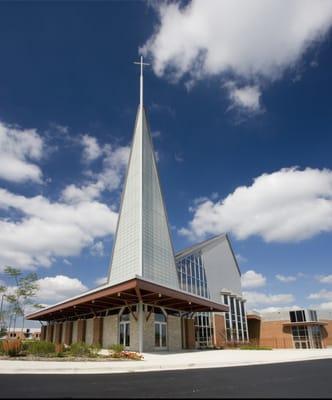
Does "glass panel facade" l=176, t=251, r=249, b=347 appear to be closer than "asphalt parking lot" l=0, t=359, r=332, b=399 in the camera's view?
No

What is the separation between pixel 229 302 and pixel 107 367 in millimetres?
32138

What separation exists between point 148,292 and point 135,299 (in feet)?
8.45

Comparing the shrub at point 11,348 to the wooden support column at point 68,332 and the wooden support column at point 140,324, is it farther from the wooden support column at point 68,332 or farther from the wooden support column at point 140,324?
the wooden support column at point 68,332

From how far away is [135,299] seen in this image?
23500 millimetres

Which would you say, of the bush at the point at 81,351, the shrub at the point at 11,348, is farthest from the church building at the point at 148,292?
the shrub at the point at 11,348

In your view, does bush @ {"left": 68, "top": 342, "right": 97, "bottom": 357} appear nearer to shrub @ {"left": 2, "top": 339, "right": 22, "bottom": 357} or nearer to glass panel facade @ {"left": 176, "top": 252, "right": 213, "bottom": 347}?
shrub @ {"left": 2, "top": 339, "right": 22, "bottom": 357}

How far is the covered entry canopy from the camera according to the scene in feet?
65.9

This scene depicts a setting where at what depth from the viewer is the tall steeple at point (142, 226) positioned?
96.1 ft

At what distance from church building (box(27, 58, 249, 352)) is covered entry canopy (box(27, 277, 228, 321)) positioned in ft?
0.20

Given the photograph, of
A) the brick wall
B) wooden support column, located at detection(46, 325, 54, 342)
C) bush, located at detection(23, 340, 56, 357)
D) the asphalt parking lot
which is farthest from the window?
the asphalt parking lot

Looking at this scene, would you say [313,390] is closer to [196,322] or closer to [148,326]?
[148,326]

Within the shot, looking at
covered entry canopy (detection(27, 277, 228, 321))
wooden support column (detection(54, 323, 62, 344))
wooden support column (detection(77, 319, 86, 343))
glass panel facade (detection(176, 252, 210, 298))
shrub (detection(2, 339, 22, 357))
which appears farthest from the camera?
wooden support column (detection(54, 323, 62, 344))

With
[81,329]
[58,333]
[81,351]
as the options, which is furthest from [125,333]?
[58,333]

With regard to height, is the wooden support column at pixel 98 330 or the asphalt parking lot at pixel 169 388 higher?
the wooden support column at pixel 98 330
